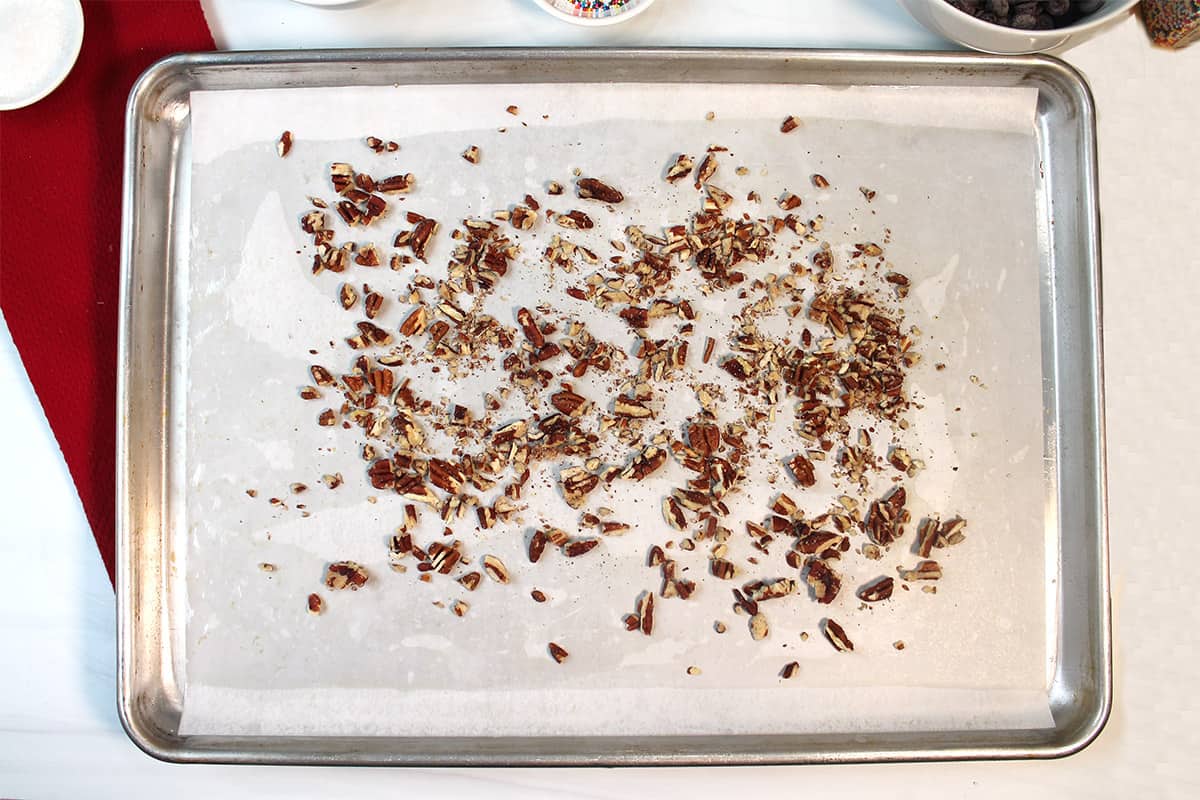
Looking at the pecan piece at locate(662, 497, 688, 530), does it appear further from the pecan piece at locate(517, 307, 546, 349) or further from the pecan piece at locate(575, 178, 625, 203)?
the pecan piece at locate(575, 178, 625, 203)

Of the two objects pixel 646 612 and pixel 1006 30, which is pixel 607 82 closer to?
pixel 1006 30

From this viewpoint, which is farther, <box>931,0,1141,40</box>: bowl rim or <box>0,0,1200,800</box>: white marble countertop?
<box>0,0,1200,800</box>: white marble countertop

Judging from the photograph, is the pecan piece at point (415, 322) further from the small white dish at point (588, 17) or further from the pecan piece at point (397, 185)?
the small white dish at point (588, 17)

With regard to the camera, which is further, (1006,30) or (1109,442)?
(1109,442)

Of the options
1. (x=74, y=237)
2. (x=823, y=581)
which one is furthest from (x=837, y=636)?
(x=74, y=237)

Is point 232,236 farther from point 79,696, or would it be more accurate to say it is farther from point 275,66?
point 79,696

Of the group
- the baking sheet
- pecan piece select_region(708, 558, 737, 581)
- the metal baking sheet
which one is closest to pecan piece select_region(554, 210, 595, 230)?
the baking sheet

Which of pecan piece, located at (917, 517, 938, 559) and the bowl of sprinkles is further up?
the bowl of sprinkles
